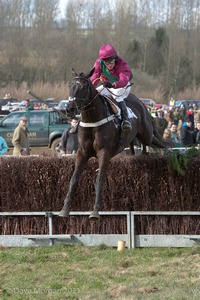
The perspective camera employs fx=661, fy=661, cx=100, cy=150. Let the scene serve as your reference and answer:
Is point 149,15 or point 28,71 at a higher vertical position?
point 149,15

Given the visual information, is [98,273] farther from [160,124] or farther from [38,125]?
[38,125]

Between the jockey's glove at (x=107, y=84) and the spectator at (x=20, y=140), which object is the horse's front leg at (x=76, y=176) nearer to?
the jockey's glove at (x=107, y=84)

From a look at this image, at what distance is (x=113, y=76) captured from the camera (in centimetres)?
1085

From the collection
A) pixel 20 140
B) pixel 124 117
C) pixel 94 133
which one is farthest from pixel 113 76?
pixel 20 140

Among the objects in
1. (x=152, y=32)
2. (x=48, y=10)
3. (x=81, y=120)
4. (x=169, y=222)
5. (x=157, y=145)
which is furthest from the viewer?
(x=152, y=32)

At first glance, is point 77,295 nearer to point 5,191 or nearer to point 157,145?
point 5,191

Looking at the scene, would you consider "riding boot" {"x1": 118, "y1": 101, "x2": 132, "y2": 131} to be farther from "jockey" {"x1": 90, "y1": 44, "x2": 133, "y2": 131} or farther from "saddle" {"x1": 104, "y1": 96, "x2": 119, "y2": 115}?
"saddle" {"x1": 104, "y1": 96, "x2": 119, "y2": 115}

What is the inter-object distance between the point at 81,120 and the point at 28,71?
61983 millimetres

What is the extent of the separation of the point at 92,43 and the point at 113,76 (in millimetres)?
59883

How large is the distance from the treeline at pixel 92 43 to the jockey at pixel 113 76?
5216cm

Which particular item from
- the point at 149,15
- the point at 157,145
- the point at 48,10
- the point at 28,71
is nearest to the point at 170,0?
the point at 149,15

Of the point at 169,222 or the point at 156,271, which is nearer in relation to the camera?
the point at 156,271

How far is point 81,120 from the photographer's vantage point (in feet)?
33.2

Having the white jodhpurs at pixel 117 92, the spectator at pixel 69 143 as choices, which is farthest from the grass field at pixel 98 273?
the spectator at pixel 69 143
